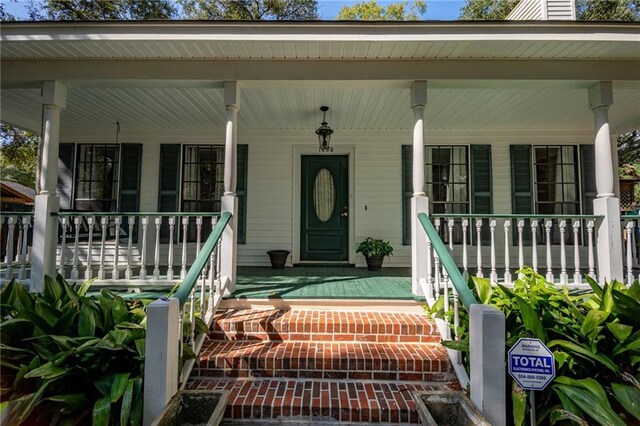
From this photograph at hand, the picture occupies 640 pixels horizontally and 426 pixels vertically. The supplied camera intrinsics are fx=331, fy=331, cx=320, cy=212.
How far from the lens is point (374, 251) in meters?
5.09

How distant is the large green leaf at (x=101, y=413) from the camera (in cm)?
177

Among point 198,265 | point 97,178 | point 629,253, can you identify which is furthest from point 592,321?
point 97,178

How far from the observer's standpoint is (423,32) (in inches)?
122

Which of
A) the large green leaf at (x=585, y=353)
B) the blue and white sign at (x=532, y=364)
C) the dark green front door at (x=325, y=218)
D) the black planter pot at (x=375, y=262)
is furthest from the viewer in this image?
the dark green front door at (x=325, y=218)

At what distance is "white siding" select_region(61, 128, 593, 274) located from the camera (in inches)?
218

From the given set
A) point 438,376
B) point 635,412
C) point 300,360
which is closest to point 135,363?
point 300,360

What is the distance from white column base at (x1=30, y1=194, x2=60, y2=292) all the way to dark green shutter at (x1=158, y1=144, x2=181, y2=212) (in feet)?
6.76

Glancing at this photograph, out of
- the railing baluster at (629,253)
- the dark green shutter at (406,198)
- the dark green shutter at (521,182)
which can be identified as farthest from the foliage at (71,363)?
the dark green shutter at (521,182)

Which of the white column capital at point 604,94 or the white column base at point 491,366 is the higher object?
the white column capital at point 604,94

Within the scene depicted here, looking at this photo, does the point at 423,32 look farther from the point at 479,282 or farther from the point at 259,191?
the point at 259,191

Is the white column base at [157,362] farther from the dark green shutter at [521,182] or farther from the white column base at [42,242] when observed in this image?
the dark green shutter at [521,182]

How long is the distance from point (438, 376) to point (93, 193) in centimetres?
580

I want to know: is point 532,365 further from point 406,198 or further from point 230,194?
point 406,198

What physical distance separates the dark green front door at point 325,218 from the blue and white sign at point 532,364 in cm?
414
